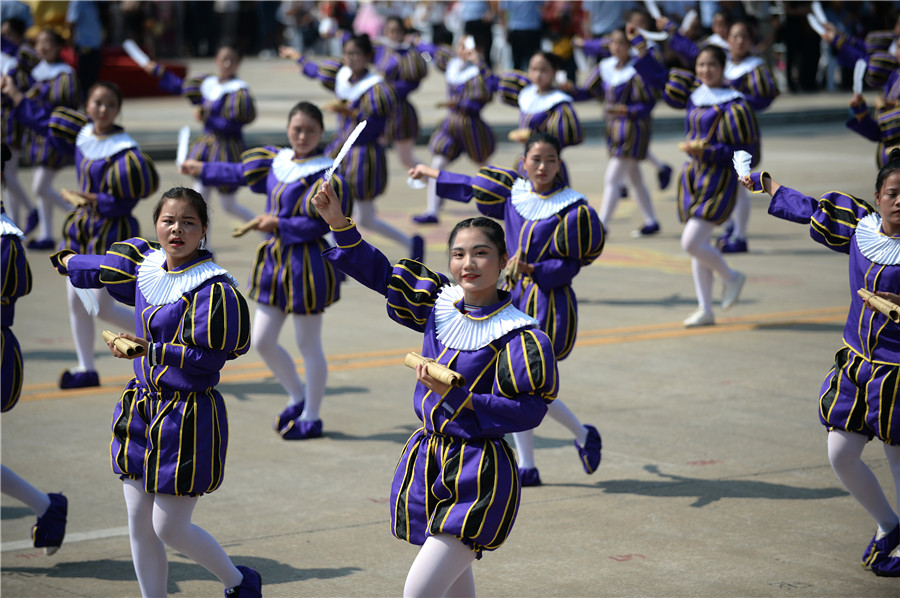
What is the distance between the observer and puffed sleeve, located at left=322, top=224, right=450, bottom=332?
4586 millimetres

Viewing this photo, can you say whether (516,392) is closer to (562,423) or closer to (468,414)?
(468,414)

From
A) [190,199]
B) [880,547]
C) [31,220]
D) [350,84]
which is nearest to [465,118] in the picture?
[350,84]

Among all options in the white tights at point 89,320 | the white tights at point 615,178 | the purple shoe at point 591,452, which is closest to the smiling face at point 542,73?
the white tights at point 615,178

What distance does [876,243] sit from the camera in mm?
5258

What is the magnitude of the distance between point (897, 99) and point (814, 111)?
44.6 feet

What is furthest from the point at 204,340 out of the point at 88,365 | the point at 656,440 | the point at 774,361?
the point at 774,361

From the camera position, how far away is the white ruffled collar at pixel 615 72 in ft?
44.1

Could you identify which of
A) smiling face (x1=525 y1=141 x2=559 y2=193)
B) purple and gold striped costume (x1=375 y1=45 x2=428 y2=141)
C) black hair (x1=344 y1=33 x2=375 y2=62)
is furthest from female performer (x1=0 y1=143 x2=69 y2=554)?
purple and gold striped costume (x1=375 y1=45 x2=428 y2=141)

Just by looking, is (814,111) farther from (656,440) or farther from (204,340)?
Answer: (204,340)

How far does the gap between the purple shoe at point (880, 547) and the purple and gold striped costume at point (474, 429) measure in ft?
6.44

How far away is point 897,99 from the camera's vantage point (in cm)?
1046

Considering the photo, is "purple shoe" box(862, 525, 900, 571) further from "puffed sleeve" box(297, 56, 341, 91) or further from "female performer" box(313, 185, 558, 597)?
"puffed sleeve" box(297, 56, 341, 91)

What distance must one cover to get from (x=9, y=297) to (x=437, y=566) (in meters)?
2.73

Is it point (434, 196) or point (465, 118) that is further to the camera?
point (434, 196)
